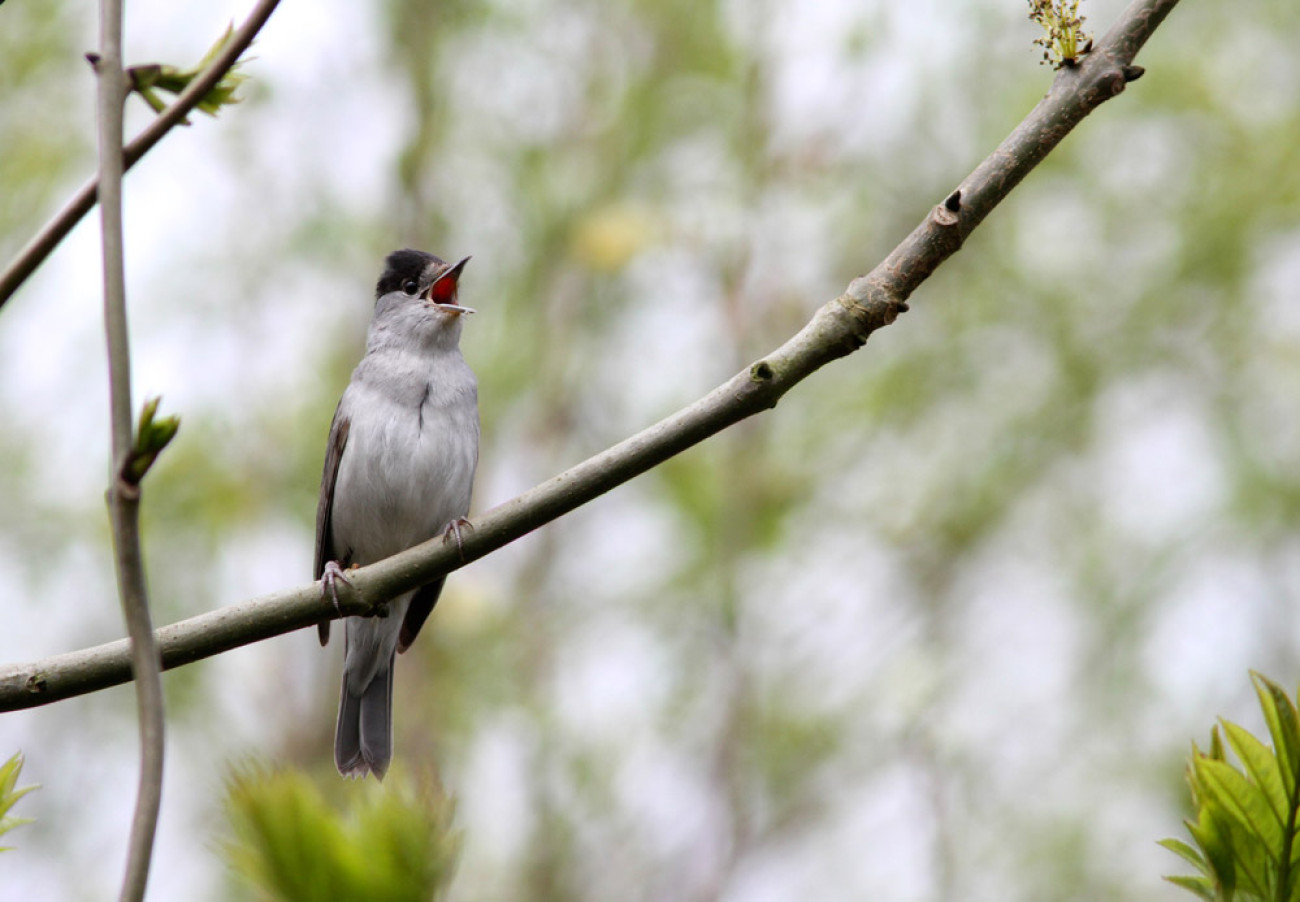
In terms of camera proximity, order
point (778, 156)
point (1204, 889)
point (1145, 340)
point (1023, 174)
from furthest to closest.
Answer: point (1145, 340), point (778, 156), point (1023, 174), point (1204, 889)

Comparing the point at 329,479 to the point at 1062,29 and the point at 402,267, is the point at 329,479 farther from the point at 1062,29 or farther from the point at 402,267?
the point at 1062,29

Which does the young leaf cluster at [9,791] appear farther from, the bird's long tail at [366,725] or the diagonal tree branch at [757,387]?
the bird's long tail at [366,725]

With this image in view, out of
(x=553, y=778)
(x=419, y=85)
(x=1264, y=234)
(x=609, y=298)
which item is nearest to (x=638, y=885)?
(x=553, y=778)

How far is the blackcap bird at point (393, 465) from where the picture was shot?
17.0ft

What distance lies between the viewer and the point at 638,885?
305 inches

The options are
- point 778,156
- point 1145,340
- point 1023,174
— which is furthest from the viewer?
point 1145,340

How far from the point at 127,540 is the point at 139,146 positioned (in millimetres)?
574

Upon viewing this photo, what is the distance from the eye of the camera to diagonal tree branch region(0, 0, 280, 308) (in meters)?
1.49

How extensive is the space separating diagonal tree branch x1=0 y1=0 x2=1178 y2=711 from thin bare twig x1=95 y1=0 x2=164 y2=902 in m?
0.99

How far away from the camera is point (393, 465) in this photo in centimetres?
516

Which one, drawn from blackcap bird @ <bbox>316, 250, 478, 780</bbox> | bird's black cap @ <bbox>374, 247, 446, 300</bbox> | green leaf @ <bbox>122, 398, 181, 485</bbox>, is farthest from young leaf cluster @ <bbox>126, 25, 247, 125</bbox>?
bird's black cap @ <bbox>374, 247, 446, 300</bbox>

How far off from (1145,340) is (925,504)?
78.3 inches

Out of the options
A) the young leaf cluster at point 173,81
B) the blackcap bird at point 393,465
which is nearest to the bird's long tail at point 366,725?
the blackcap bird at point 393,465

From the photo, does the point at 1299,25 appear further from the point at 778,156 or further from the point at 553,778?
the point at 553,778
